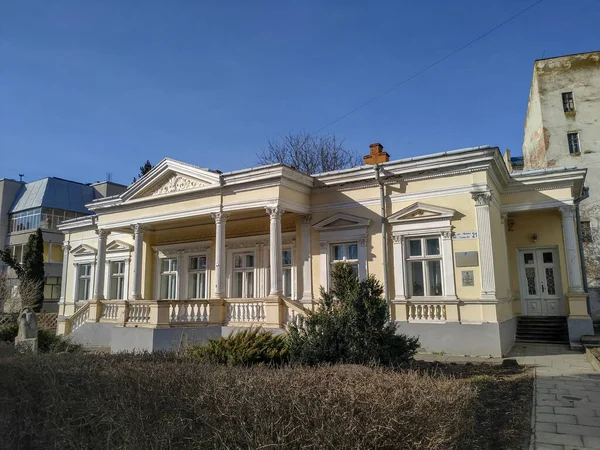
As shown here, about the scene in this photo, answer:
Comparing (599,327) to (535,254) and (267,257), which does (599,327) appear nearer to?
(535,254)

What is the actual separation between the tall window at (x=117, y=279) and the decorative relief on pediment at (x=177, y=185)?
670cm

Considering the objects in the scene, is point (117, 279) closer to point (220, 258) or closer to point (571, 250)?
point (220, 258)

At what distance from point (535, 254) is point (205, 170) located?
11666mm

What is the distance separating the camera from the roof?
4141 centimetres

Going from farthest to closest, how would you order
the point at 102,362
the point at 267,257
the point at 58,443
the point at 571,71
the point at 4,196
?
the point at 4,196 → the point at 571,71 → the point at 267,257 → the point at 102,362 → the point at 58,443

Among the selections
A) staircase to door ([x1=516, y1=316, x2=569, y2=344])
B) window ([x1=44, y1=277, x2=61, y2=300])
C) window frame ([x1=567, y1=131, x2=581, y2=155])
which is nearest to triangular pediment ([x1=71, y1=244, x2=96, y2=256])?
window ([x1=44, y1=277, x2=61, y2=300])

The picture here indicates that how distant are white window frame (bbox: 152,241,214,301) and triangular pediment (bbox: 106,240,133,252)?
2.15m

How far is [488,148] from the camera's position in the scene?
1220cm

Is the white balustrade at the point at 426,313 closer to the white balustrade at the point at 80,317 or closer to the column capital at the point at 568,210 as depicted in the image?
the column capital at the point at 568,210

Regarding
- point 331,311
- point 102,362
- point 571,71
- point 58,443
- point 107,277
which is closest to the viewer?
point 58,443

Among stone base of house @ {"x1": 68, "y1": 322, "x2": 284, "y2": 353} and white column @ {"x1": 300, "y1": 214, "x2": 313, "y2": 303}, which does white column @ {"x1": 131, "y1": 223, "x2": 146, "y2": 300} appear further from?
white column @ {"x1": 300, "y1": 214, "x2": 313, "y2": 303}

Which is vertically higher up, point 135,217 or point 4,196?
point 4,196

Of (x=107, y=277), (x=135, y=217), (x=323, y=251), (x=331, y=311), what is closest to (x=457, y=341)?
(x=323, y=251)

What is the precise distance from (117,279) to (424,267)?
15.1 metres
